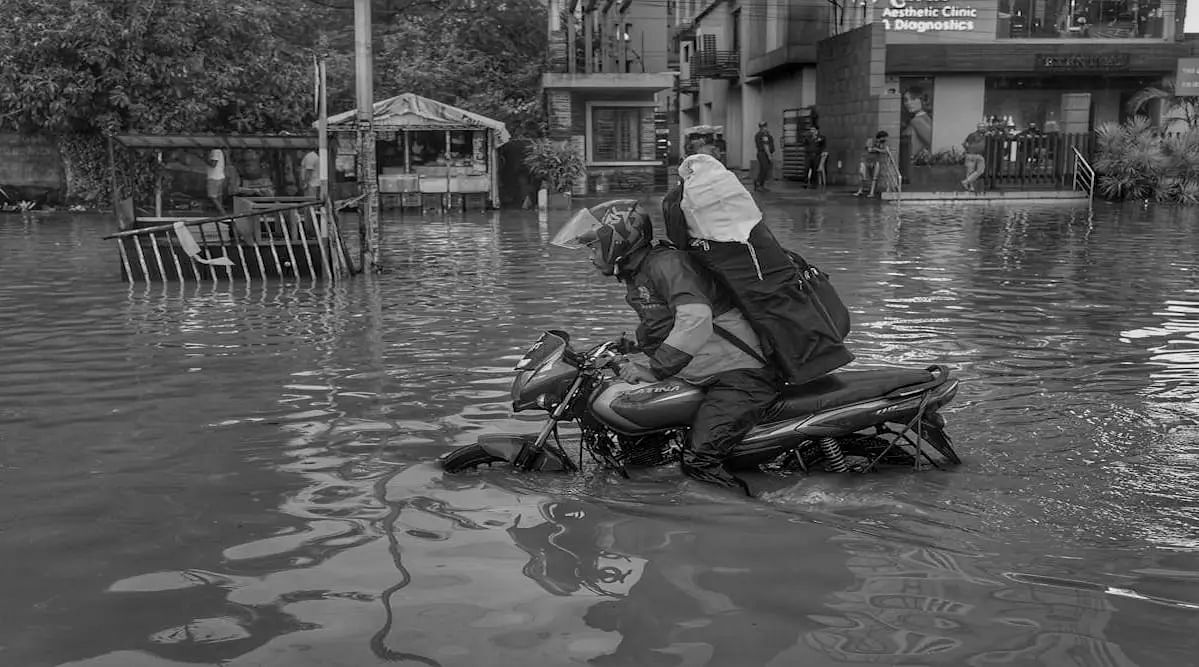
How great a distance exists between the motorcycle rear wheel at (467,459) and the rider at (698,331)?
0.78m

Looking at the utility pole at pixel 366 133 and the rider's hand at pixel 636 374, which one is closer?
the rider's hand at pixel 636 374

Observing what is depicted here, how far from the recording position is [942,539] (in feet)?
15.1

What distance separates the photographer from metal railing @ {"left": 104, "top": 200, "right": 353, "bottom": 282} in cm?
1394

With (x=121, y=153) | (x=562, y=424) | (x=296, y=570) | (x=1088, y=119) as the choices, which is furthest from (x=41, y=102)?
(x=1088, y=119)

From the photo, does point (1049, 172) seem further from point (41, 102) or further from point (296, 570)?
point (296, 570)

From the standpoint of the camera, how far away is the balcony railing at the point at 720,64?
45.4 metres

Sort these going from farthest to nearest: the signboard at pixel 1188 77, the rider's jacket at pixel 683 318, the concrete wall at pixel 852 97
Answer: the concrete wall at pixel 852 97, the signboard at pixel 1188 77, the rider's jacket at pixel 683 318

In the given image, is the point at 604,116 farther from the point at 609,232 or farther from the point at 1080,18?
the point at 609,232

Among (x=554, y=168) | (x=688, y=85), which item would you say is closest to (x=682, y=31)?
(x=688, y=85)

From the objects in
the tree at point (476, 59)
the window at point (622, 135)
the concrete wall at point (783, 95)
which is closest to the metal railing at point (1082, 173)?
the concrete wall at point (783, 95)

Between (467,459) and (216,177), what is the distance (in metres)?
12.6

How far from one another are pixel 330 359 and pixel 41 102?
21.3m

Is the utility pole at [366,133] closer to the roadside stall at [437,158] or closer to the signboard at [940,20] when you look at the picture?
the roadside stall at [437,158]

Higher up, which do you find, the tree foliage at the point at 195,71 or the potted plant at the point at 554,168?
the tree foliage at the point at 195,71
